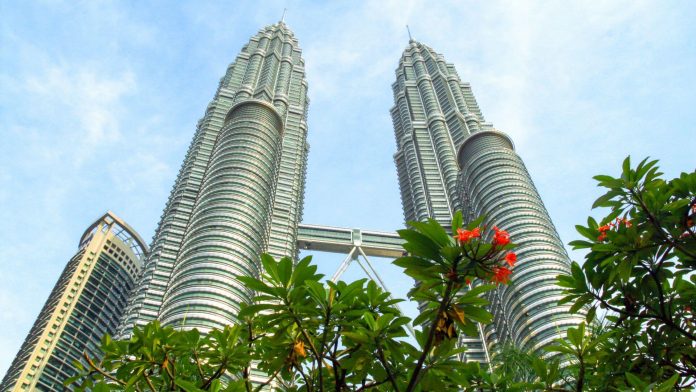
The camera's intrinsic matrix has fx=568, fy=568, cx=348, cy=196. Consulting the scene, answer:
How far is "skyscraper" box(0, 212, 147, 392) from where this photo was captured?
107 m

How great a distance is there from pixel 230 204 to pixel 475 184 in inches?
1841

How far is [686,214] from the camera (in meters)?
9.61

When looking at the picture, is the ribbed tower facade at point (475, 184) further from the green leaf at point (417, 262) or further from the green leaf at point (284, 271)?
the green leaf at point (284, 271)

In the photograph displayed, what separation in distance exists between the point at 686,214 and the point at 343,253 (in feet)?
364

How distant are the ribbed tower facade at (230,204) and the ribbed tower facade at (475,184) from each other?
2832 cm

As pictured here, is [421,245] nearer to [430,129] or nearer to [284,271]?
[284,271]

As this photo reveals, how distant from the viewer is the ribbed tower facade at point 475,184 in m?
86.7

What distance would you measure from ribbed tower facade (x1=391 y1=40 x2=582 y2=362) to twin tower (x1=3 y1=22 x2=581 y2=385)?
271mm

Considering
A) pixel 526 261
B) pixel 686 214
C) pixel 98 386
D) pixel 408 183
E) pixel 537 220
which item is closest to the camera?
pixel 98 386

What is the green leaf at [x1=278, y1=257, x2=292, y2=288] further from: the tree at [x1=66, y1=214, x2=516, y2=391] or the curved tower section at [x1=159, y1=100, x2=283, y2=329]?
the curved tower section at [x1=159, y1=100, x2=283, y2=329]

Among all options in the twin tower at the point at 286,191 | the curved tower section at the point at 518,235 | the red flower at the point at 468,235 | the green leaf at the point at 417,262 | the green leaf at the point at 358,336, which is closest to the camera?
the red flower at the point at 468,235

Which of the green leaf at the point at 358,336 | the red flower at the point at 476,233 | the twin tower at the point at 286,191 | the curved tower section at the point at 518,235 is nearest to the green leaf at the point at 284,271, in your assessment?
the green leaf at the point at 358,336


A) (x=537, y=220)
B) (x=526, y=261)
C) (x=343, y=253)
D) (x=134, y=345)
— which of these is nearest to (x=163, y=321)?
(x=343, y=253)

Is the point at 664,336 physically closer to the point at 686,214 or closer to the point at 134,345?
the point at 686,214
